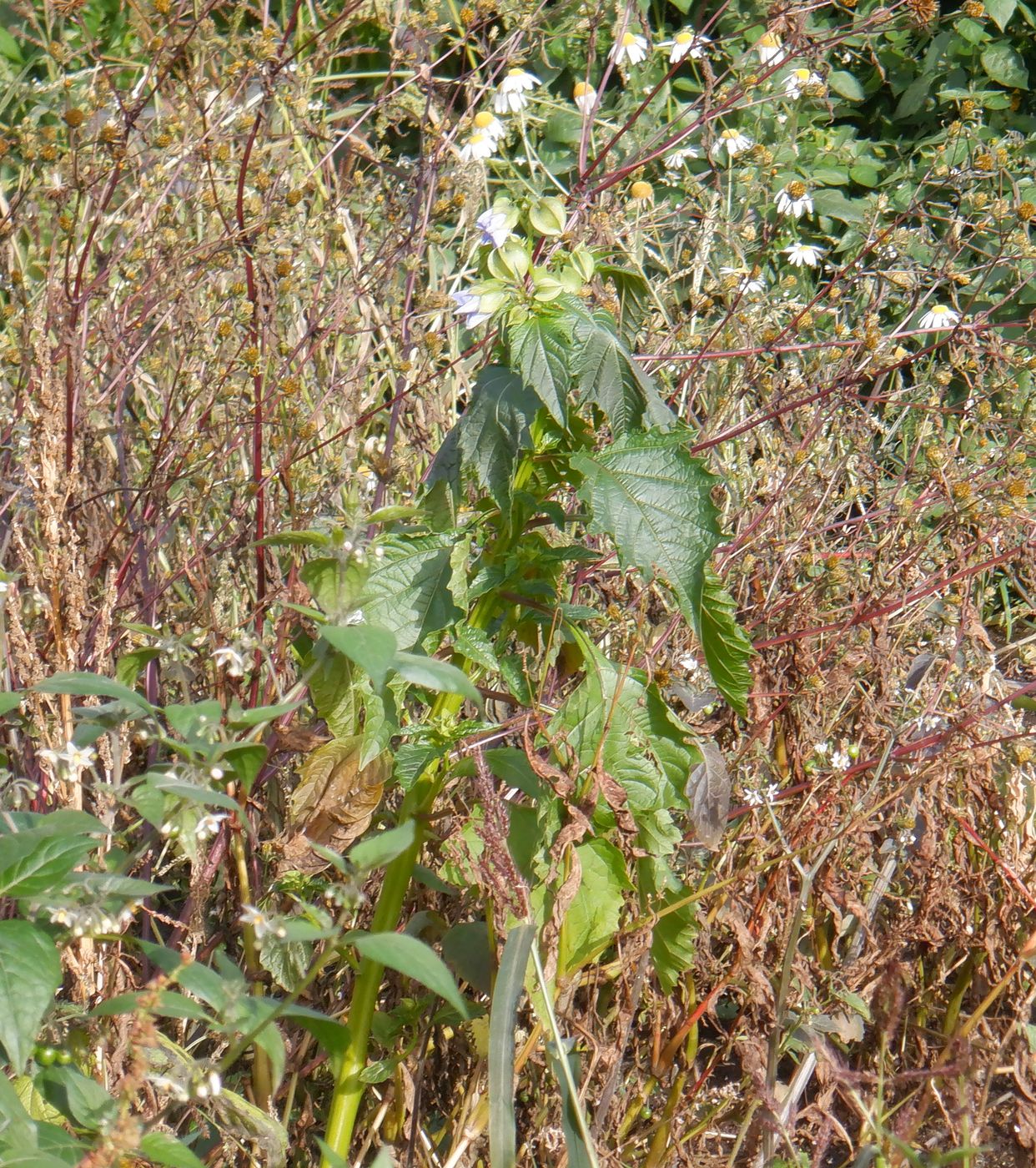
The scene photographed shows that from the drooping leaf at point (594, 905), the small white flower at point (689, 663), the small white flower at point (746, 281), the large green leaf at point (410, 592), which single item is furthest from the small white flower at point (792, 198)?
the drooping leaf at point (594, 905)

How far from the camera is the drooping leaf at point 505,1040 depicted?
3.87 feet

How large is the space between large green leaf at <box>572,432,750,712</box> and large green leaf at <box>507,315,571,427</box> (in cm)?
7

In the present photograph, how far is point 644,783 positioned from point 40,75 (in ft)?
13.1

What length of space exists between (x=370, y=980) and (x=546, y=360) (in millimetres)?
643

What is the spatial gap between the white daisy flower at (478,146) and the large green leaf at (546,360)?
1265 millimetres

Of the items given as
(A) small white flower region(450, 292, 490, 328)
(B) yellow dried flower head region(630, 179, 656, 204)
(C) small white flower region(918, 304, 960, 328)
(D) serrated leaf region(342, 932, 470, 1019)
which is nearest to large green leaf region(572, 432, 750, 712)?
(A) small white flower region(450, 292, 490, 328)

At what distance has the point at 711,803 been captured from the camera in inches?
59.4

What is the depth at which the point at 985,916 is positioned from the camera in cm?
171

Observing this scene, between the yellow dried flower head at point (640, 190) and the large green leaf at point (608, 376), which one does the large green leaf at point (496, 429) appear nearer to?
the large green leaf at point (608, 376)

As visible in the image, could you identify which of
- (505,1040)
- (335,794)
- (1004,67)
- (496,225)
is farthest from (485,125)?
(1004,67)

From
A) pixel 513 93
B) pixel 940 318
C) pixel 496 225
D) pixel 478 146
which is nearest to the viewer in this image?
pixel 496 225

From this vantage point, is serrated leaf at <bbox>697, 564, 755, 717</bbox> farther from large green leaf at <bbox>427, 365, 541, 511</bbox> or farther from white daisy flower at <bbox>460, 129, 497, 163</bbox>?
white daisy flower at <bbox>460, 129, 497, 163</bbox>

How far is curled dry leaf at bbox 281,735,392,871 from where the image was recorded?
135cm

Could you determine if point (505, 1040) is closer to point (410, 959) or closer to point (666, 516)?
point (410, 959)
